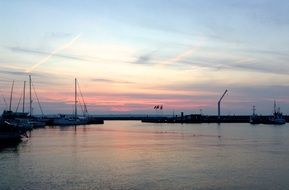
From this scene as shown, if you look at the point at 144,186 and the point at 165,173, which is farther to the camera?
the point at 165,173

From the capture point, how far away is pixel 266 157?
1972 inches

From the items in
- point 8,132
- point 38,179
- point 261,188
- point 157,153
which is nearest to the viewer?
point 261,188

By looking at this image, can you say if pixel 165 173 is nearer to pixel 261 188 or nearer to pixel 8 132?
pixel 261 188

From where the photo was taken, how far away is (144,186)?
3169 cm

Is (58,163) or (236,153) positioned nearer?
(58,163)

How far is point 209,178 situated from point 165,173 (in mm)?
3786

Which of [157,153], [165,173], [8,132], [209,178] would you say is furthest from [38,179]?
[8,132]

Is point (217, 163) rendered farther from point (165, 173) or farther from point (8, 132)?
point (8, 132)

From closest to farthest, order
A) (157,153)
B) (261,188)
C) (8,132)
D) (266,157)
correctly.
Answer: (261,188), (266,157), (157,153), (8,132)

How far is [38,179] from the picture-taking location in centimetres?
3459

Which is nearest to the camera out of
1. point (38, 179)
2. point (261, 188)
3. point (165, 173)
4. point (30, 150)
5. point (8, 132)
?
point (261, 188)

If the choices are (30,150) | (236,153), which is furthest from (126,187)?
(30,150)

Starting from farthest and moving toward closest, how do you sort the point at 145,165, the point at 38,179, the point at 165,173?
the point at 145,165 < the point at 165,173 < the point at 38,179

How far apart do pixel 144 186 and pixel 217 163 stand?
14244 millimetres
